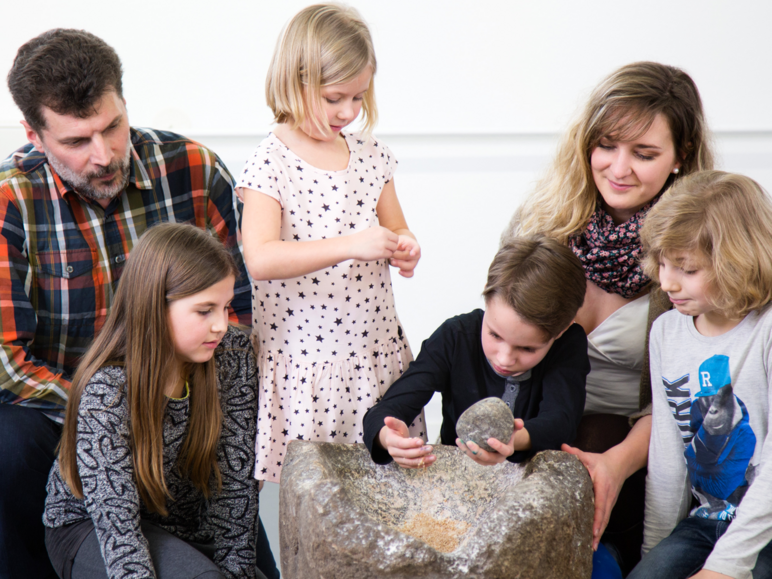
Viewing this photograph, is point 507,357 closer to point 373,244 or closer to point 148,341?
point 373,244

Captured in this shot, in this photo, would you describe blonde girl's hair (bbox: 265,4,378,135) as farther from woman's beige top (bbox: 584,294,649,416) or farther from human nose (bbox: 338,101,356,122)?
woman's beige top (bbox: 584,294,649,416)

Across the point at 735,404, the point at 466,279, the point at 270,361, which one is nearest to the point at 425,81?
the point at 466,279

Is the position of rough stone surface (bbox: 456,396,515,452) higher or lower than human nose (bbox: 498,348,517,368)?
lower

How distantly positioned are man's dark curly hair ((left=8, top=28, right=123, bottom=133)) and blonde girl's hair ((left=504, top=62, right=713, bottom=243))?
100cm

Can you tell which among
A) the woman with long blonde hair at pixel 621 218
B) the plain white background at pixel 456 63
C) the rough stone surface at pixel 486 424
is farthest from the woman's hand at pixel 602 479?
the plain white background at pixel 456 63

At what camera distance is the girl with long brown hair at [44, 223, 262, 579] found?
1315 millimetres

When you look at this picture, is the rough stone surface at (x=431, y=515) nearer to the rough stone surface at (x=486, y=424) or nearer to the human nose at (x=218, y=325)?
the rough stone surface at (x=486, y=424)

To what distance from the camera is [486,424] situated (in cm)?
113

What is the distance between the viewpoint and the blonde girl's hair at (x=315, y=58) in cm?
138

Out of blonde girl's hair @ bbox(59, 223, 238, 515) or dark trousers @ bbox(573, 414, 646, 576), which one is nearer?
blonde girl's hair @ bbox(59, 223, 238, 515)

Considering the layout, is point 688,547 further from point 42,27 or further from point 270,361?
point 42,27

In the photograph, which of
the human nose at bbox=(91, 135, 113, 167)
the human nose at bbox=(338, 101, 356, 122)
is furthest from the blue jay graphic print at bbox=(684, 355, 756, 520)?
the human nose at bbox=(91, 135, 113, 167)

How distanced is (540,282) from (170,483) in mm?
825

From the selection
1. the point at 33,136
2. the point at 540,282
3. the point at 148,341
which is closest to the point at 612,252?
the point at 540,282
